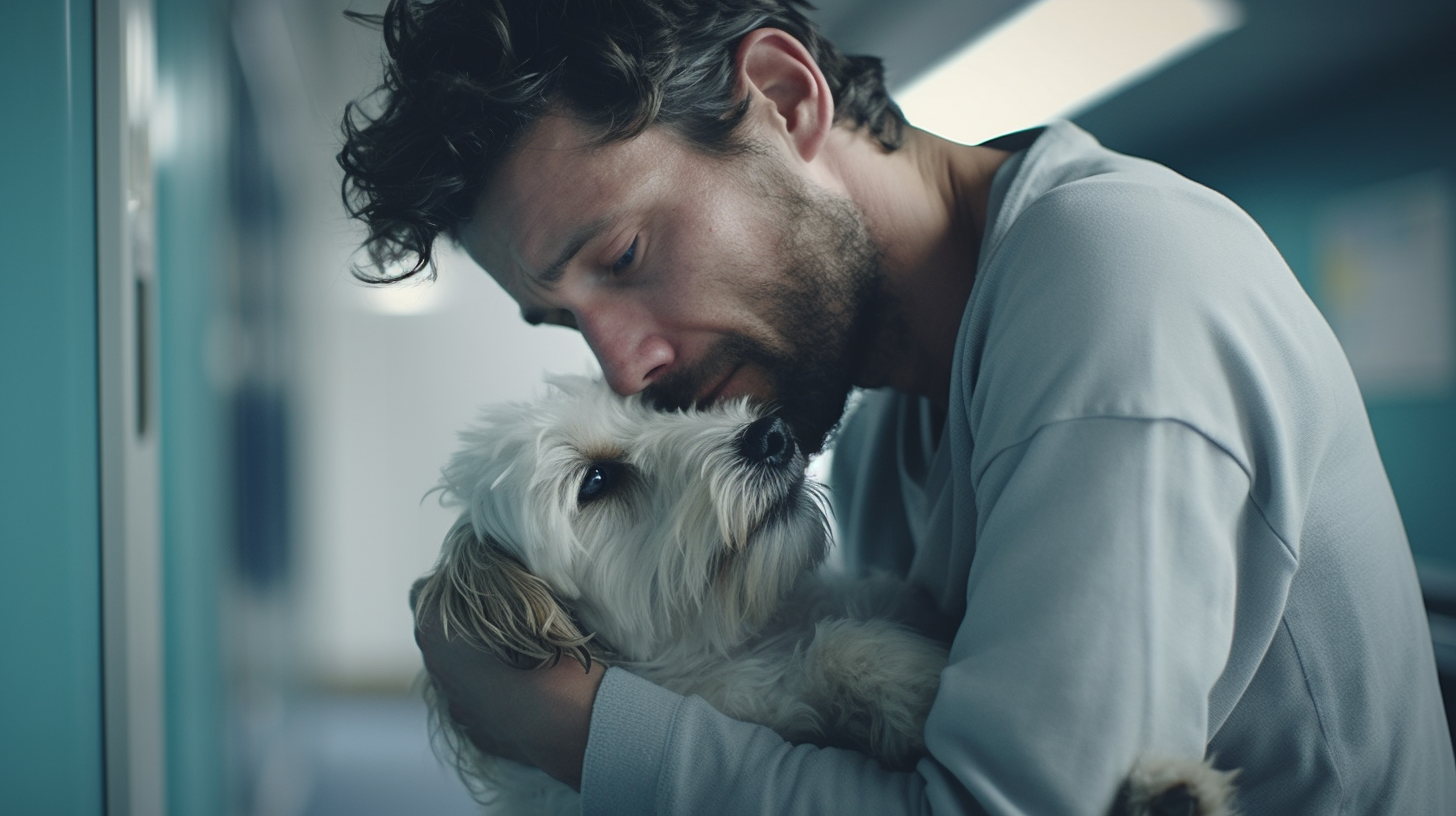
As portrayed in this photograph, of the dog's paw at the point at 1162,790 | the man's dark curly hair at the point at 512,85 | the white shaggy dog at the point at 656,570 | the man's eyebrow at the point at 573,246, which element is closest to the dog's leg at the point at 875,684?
the white shaggy dog at the point at 656,570

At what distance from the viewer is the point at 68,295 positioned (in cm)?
99

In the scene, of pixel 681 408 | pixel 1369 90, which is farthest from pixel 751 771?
pixel 1369 90

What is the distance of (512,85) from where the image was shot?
121 centimetres

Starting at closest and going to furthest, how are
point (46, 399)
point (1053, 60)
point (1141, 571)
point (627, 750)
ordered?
point (1141, 571) → point (627, 750) → point (46, 399) → point (1053, 60)

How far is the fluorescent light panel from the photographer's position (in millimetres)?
2076

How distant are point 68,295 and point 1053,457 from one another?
116 centimetres

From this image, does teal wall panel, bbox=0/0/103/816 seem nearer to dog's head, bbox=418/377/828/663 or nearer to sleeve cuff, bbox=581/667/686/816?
dog's head, bbox=418/377/828/663

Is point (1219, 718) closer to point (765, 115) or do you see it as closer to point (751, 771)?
point (751, 771)

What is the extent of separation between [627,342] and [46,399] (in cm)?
74

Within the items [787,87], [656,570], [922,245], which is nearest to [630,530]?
[656,570]

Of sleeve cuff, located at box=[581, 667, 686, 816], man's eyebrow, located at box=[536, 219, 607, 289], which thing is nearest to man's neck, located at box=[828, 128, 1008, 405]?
man's eyebrow, located at box=[536, 219, 607, 289]

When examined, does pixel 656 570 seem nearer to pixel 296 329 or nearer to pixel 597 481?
pixel 597 481

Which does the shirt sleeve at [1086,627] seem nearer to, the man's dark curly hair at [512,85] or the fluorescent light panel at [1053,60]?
the man's dark curly hair at [512,85]

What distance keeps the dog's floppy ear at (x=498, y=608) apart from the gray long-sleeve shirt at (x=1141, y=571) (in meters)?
0.20
